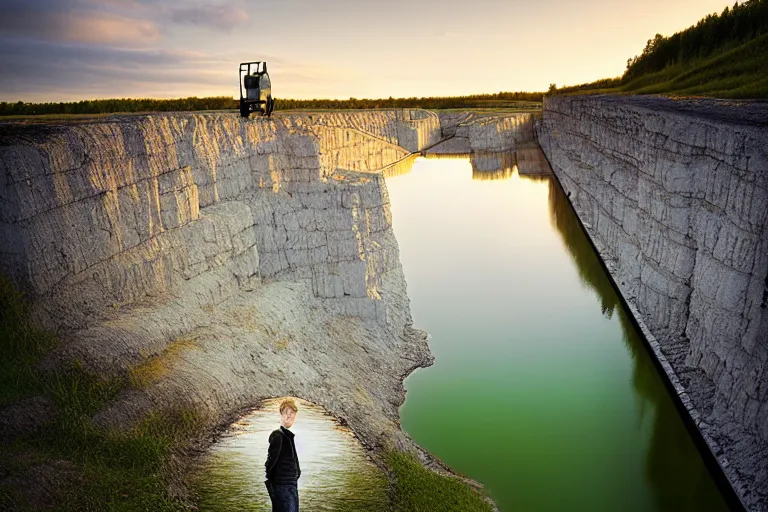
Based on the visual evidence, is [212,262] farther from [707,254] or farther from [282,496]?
[707,254]

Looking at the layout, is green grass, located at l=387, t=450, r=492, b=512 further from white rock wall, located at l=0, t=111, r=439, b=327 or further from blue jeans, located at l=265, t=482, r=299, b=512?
white rock wall, located at l=0, t=111, r=439, b=327

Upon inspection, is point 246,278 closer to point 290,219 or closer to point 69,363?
point 290,219

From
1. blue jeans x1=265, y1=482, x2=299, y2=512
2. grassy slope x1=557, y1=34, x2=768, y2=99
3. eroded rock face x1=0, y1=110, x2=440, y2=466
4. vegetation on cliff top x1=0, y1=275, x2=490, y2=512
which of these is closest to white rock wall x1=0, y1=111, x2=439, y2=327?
eroded rock face x1=0, y1=110, x2=440, y2=466

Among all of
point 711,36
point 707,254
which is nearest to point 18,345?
point 707,254

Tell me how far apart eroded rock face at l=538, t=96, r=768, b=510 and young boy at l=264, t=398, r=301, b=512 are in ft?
27.7

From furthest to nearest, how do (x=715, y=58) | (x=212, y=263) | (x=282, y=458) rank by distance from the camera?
(x=715, y=58), (x=212, y=263), (x=282, y=458)

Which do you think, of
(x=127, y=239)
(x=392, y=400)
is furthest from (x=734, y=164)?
(x=127, y=239)

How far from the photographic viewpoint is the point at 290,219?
850 inches

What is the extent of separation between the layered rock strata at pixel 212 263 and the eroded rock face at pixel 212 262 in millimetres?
36

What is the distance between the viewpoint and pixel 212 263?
18.6m

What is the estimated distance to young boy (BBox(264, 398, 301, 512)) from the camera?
9.19 m

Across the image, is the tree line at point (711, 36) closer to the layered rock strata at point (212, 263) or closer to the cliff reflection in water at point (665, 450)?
the cliff reflection in water at point (665, 450)

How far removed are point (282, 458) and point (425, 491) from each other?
4958 millimetres

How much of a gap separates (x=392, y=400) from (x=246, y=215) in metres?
5.90
